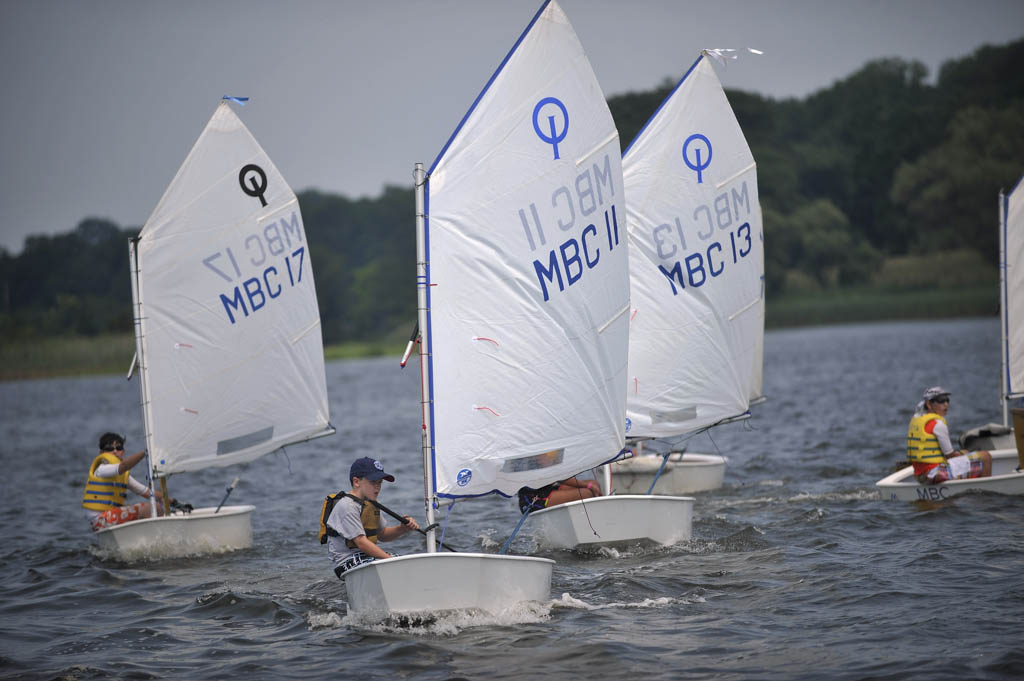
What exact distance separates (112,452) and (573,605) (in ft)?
22.0

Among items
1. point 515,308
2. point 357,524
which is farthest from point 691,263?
point 357,524

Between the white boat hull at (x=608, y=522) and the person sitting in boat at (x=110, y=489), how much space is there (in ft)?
16.9

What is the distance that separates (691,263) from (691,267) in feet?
0.17

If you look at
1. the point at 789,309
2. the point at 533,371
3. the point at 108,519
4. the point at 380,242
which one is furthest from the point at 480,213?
the point at 380,242

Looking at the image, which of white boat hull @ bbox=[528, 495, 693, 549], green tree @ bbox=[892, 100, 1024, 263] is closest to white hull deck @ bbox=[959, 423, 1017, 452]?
white boat hull @ bbox=[528, 495, 693, 549]

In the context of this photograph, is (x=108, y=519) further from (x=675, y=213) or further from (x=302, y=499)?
(x=675, y=213)

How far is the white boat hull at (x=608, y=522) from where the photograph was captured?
37.9ft

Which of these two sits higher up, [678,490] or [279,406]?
[279,406]

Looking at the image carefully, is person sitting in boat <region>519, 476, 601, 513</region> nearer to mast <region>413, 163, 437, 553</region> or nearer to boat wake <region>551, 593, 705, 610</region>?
boat wake <region>551, 593, 705, 610</region>

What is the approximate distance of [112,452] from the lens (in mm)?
13547

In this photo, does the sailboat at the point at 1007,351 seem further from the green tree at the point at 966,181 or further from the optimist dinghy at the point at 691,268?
the green tree at the point at 966,181

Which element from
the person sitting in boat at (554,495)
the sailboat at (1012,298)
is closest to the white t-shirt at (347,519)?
the person sitting in boat at (554,495)

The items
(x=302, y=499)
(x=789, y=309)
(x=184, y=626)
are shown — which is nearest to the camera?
(x=184, y=626)

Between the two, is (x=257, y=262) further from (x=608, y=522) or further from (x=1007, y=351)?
(x=1007, y=351)
